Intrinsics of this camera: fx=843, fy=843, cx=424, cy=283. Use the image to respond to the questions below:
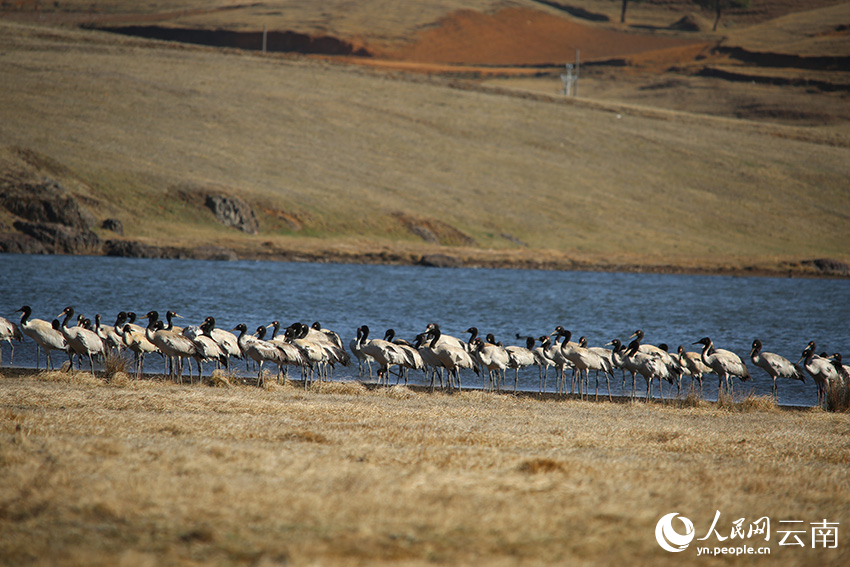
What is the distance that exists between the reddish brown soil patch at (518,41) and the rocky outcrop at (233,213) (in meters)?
102

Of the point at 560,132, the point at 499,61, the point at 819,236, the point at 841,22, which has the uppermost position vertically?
the point at 841,22

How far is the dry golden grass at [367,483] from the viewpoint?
659 cm

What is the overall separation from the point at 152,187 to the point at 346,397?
48.2 meters

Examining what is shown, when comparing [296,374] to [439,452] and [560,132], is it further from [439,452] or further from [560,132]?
[560,132]

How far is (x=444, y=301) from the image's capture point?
3906 centimetres

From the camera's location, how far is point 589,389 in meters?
22.7

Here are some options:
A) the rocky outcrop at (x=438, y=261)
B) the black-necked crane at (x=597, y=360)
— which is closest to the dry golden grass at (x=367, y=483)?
the black-necked crane at (x=597, y=360)

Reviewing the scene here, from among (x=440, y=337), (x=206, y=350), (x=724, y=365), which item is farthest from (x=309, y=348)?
(x=724, y=365)

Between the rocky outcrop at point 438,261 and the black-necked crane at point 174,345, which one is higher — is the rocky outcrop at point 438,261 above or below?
below

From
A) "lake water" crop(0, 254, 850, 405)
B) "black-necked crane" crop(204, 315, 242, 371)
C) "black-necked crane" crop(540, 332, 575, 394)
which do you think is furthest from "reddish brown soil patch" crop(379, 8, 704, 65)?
"black-necked crane" crop(204, 315, 242, 371)

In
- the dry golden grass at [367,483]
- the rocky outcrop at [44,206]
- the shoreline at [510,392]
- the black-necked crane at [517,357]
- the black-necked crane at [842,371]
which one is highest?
the dry golden grass at [367,483]

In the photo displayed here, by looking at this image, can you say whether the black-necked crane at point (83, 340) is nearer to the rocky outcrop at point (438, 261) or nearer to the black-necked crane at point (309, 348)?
the black-necked crane at point (309, 348)

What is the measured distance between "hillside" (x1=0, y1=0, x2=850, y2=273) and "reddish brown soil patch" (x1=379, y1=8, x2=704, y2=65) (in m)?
49.6

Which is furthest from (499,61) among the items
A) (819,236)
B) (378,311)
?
(378,311)
